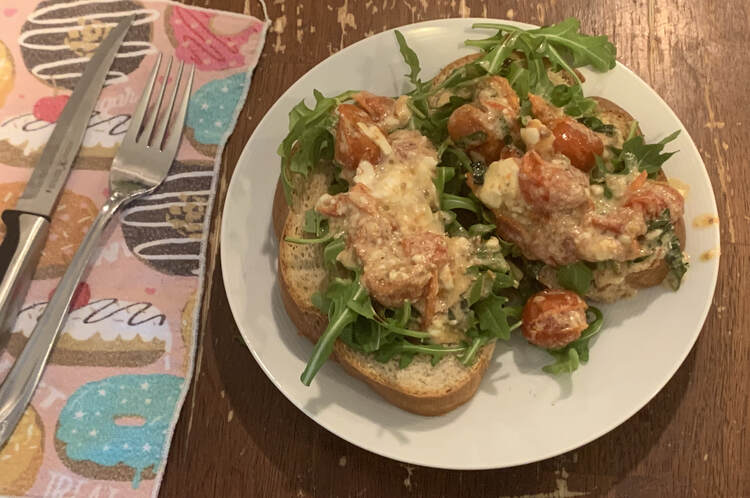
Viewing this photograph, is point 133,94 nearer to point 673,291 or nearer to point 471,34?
point 471,34

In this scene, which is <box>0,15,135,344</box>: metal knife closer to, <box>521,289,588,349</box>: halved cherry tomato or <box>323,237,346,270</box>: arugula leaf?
<box>323,237,346,270</box>: arugula leaf

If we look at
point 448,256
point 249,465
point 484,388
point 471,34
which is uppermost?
point 471,34

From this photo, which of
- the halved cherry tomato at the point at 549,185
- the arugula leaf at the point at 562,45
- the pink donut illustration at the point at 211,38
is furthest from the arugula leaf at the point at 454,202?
the pink donut illustration at the point at 211,38

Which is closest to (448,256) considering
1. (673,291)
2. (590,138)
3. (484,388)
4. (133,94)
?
(484,388)

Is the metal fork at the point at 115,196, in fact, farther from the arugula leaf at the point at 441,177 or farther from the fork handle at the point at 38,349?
the arugula leaf at the point at 441,177

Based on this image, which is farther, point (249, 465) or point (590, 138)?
point (249, 465)

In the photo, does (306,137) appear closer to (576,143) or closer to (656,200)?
(576,143)
